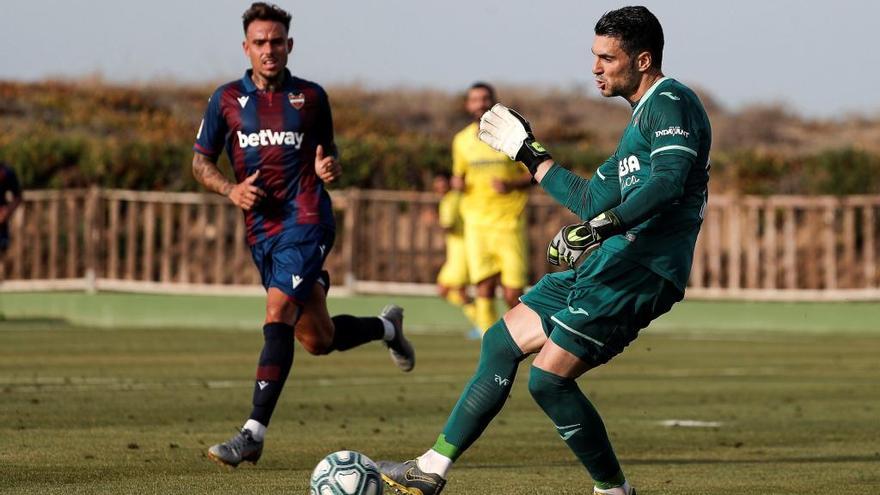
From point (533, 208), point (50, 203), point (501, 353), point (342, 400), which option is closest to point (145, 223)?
point (50, 203)

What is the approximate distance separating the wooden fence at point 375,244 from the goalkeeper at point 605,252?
1935 cm

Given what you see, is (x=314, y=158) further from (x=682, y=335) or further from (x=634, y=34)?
(x=682, y=335)

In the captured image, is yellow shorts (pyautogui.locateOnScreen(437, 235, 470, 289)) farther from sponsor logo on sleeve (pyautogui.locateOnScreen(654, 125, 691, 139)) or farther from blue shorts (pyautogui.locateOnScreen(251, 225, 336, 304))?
sponsor logo on sleeve (pyautogui.locateOnScreen(654, 125, 691, 139))

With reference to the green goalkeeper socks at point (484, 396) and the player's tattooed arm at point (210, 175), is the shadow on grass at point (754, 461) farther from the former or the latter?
the player's tattooed arm at point (210, 175)

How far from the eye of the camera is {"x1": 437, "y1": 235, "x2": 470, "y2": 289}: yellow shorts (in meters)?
19.4

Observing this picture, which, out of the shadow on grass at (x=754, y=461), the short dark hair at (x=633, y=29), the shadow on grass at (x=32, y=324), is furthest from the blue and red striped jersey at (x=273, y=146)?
the shadow on grass at (x=32, y=324)

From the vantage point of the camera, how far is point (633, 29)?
22.7 feet

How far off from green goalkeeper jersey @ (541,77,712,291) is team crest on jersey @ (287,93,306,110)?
2.73 m

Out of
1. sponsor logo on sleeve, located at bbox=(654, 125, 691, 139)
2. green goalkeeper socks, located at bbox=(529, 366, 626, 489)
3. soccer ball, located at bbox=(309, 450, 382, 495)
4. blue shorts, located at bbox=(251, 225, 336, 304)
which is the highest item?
sponsor logo on sleeve, located at bbox=(654, 125, 691, 139)

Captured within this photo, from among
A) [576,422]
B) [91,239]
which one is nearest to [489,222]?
[91,239]

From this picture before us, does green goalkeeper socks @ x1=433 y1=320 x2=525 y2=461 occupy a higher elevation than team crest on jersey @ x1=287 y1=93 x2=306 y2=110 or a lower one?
lower

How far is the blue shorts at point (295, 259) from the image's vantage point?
9.41 meters

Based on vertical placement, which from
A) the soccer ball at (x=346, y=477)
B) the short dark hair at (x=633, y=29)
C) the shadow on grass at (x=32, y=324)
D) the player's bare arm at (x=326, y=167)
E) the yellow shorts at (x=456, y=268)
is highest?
the short dark hair at (x=633, y=29)

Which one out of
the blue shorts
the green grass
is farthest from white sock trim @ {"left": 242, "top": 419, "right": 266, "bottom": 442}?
the green grass
